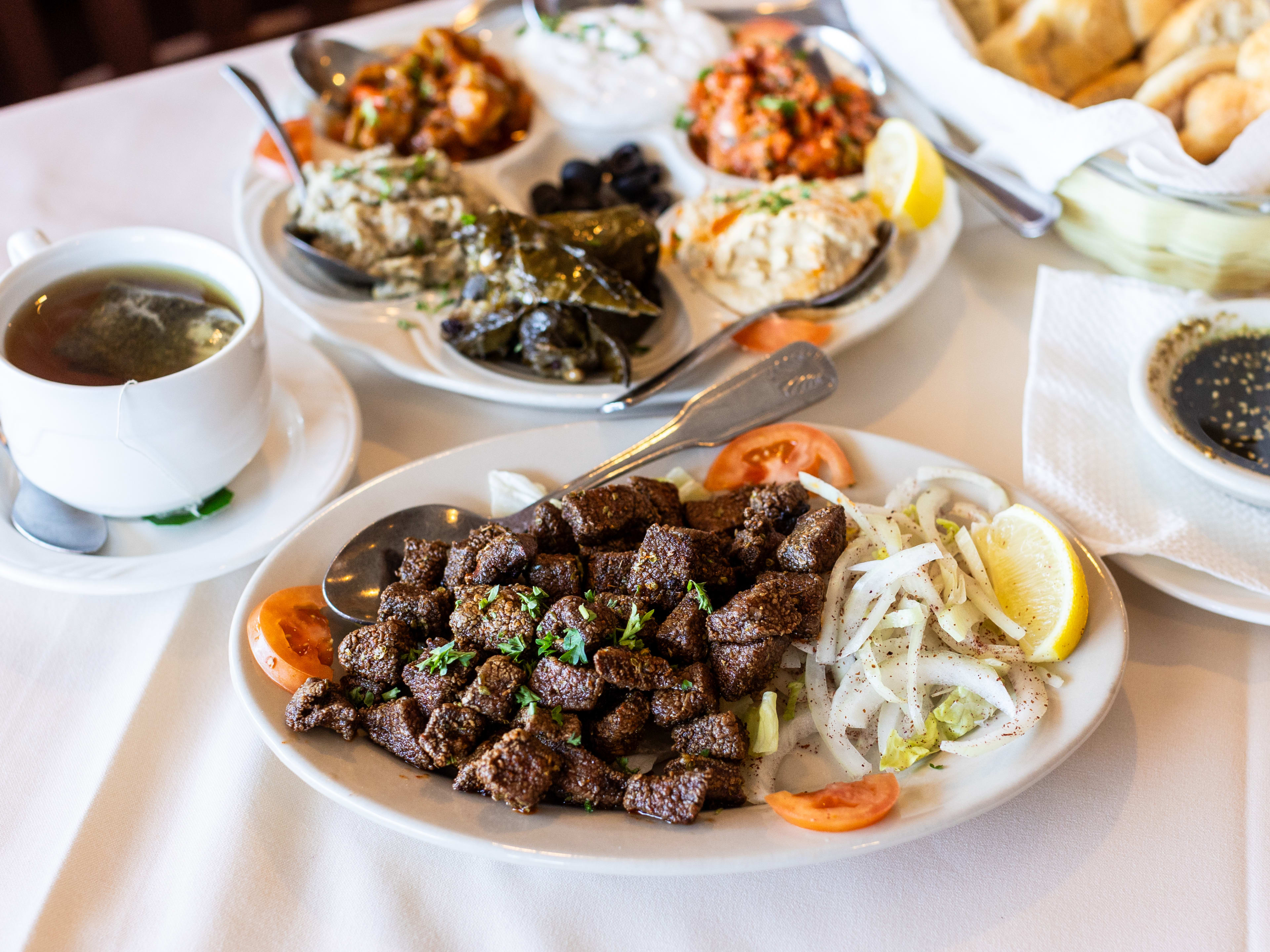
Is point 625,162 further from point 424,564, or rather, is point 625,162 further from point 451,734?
point 451,734

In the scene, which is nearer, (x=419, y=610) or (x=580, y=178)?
(x=419, y=610)

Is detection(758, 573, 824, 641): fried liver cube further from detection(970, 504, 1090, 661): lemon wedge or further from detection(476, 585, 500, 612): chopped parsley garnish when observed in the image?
detection(476, 585, 500, 612): chopped parsley garnish

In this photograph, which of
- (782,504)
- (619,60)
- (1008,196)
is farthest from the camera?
(619,60)

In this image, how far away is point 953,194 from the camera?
3.00 metres

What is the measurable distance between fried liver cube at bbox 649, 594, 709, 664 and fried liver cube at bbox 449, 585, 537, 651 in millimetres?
234

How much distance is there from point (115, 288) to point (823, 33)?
2.90 meters

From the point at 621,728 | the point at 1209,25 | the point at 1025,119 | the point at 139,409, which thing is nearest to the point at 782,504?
the point at 621,728

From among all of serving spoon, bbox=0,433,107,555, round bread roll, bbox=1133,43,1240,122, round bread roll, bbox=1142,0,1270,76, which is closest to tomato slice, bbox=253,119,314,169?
serving spoon, bbox=0,433,107,555

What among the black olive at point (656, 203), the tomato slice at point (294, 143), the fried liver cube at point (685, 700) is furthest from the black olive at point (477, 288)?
the fried liver cube at point (685, 700)

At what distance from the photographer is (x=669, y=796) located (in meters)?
1.49

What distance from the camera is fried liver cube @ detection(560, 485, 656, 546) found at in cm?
186

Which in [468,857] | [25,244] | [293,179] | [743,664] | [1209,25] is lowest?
[468,857]

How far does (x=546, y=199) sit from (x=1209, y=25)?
2.24 metres

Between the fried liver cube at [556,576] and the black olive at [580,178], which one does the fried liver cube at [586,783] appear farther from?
the black olive at [580,178]
